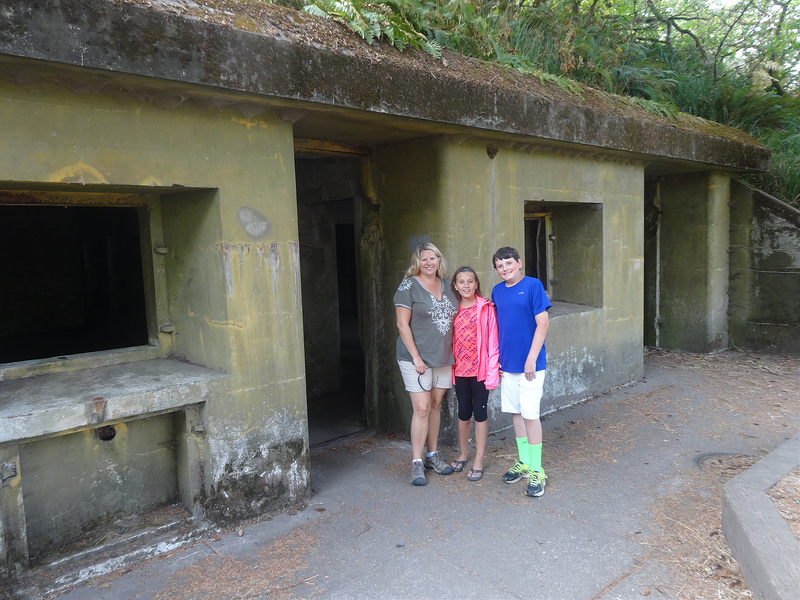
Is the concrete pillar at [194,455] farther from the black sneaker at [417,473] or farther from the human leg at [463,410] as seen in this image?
the human leg at [463,410]

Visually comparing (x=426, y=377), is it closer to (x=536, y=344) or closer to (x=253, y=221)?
(x=536, y=344)

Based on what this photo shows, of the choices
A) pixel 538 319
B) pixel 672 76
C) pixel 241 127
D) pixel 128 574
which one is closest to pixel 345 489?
pixel 128 574

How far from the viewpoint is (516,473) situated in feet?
14.5

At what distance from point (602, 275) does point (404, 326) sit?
3.33 m

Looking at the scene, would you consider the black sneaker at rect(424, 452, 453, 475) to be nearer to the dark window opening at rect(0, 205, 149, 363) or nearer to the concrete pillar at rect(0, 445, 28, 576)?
the concrete pillar at rect(0, 445, 28, 576)

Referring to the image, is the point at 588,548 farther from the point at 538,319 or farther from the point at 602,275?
the point at 602,275

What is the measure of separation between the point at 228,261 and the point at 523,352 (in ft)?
6.99

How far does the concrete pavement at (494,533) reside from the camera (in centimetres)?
308

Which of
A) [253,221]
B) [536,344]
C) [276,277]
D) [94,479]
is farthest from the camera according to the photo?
[536,344]

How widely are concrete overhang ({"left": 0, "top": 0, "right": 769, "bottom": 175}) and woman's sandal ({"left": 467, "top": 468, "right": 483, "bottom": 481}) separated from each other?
2.69m

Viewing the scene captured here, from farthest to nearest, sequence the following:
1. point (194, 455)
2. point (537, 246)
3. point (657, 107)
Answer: point (537, 246), point (657, 107), point (194, 455)

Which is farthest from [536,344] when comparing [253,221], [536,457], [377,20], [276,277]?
[377,20]

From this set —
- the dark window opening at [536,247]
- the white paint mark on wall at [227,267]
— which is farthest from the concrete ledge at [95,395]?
the dark window opening at [536,247]

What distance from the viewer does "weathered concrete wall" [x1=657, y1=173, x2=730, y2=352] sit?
843 cm
